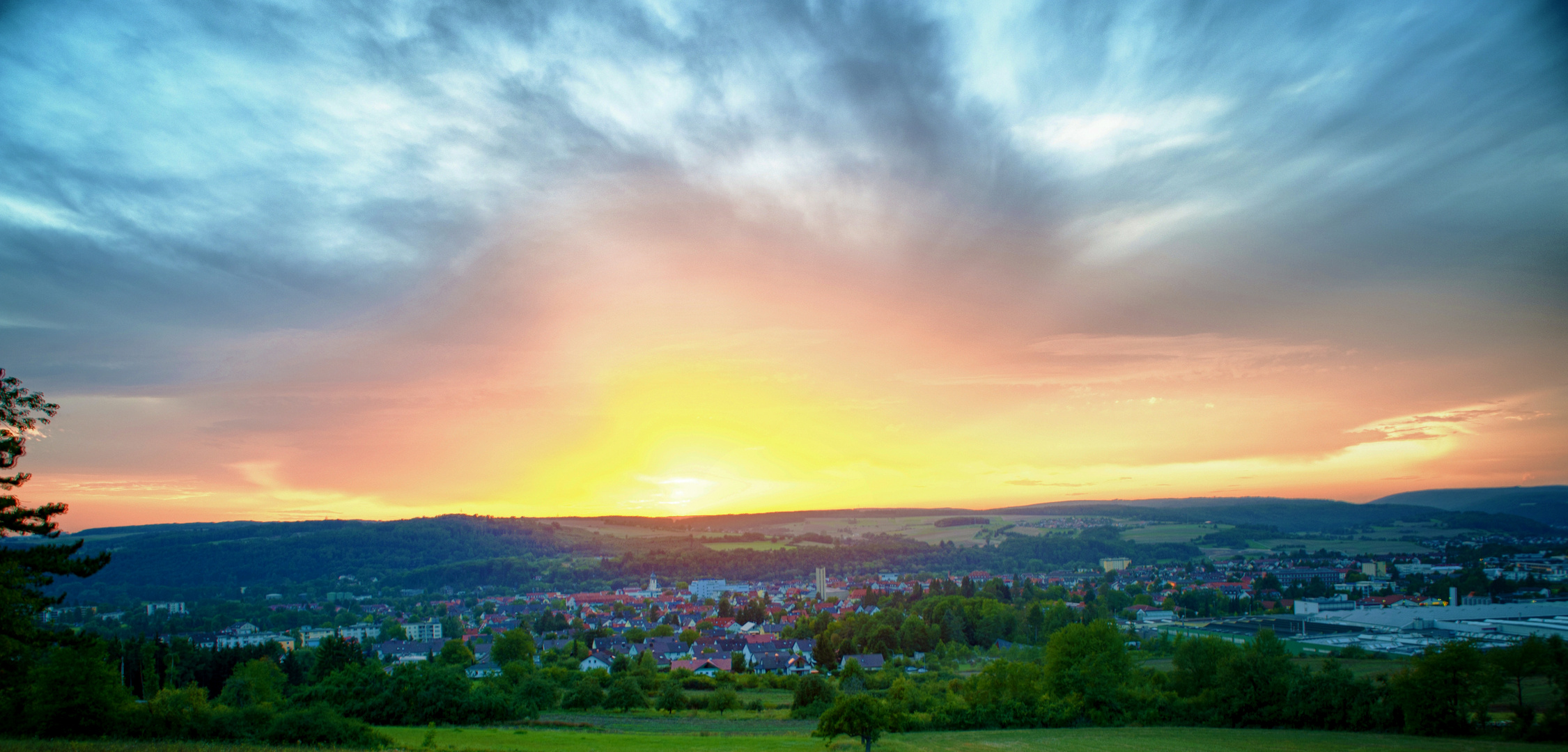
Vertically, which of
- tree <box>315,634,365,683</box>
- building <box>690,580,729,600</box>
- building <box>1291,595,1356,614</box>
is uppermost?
tree <box>315,634,365,683</box>

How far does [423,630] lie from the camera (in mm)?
84375

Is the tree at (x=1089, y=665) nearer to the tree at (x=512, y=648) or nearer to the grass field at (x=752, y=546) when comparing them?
the tree at (x=512, y=648)

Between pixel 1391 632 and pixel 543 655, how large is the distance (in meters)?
53.2

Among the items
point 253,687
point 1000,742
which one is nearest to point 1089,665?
point 1000,742

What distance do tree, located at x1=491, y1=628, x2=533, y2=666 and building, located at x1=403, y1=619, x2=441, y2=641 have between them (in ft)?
113

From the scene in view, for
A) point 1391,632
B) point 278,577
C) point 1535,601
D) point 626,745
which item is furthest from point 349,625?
point 1535,601

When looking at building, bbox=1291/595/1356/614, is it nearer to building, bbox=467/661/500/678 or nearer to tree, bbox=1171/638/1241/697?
tree, bbox=1171/638/1241/697

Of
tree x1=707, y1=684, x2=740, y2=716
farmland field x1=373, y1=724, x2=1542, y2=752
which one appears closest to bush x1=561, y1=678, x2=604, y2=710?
tree x1=707, y1=684, x2=740, y2=716

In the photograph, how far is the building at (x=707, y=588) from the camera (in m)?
123

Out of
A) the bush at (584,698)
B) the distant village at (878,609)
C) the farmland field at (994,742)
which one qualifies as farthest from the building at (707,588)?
the farmland field at (994,742)

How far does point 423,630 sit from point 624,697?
60977 mm

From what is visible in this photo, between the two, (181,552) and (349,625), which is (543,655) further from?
(181,552)

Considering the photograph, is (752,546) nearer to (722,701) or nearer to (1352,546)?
(1352,546)

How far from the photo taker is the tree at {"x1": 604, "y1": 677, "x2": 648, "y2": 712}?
35188mm
